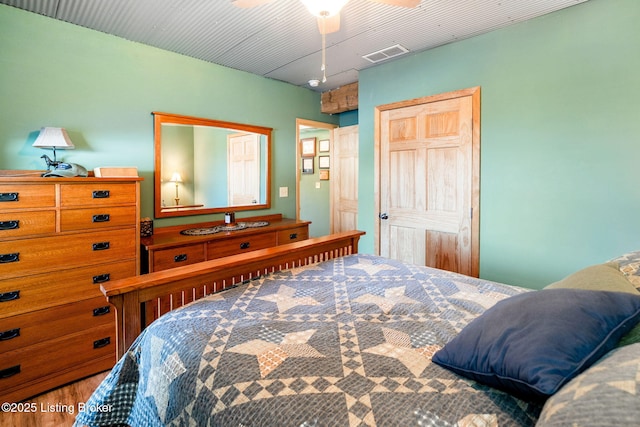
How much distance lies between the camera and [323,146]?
5.47 meters

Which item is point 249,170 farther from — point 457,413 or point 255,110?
point 457,413

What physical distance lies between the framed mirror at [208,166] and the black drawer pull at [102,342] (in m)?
1.12

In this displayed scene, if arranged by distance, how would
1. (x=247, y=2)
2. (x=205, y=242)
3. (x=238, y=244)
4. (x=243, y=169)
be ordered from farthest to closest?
(x=243, y=169) → (x=238, y=244) → (x=205, y=242) → (x=247, y=2)

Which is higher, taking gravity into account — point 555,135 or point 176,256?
point 555,135

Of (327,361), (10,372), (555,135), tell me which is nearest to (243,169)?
(10,372)

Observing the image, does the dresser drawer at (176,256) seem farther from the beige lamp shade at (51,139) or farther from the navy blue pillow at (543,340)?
the navy blue pillow at (543,340)

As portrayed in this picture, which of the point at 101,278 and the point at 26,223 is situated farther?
the point at 101,278

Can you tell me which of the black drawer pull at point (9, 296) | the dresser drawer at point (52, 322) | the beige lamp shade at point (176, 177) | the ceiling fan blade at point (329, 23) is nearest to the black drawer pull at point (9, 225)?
the black drawer pull at point (9, 296)

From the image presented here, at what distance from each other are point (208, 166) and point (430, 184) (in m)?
2.24

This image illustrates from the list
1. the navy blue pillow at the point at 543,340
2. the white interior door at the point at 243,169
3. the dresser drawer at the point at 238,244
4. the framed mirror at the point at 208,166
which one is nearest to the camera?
the navy blue pillow at the point at 543,340

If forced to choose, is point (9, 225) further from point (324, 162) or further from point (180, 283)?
point (324, 162)

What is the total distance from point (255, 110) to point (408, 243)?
2.23m

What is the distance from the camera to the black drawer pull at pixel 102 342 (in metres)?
2.40

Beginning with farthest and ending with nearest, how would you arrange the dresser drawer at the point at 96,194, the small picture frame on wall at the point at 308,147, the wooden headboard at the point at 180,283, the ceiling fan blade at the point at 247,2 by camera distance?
the small picture frame on wall at the point at 308,147 → the dresser drawer at the point at 96,194 → the ceiling fan blade at the point at 247,2 → the wooden headboard at the point at 180,283
